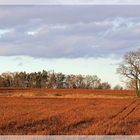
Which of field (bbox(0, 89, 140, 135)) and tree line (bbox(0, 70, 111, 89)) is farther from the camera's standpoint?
tree line (bbox(0, 70, 111, 89))

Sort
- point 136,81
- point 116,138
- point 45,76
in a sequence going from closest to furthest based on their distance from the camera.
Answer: point 116,138 → point 136,81 → point 45,76

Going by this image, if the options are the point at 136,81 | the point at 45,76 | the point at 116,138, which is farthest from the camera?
the point at 45,76

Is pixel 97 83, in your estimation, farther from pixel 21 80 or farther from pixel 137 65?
pixel 137 65

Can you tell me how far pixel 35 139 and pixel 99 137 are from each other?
0.88 m

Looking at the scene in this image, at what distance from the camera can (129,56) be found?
81188mm

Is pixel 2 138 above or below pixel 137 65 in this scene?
below

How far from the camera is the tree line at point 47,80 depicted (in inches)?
5837

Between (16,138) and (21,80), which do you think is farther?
(21,80)

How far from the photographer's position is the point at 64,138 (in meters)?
6.37

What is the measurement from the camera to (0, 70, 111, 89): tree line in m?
148

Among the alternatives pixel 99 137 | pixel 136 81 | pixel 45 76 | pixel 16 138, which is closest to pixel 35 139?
pixel 16 138

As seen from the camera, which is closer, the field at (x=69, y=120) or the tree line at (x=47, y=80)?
the field at (x=69, y=120)

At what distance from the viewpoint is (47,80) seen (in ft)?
492

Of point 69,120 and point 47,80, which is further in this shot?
point 47,80
